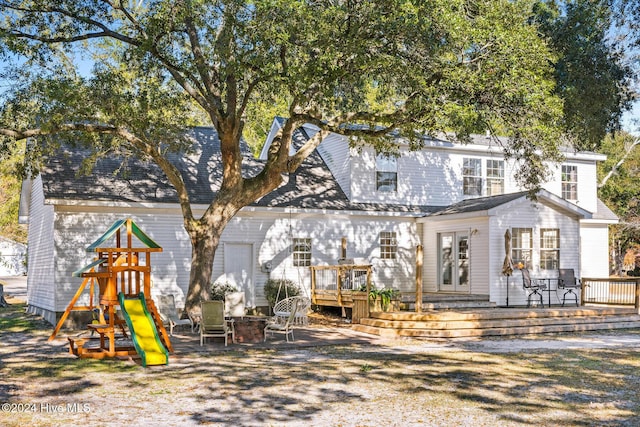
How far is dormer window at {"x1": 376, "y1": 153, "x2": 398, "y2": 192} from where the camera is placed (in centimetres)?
2312

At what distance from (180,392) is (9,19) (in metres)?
10.6

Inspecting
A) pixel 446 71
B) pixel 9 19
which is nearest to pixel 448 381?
pixel 446 71

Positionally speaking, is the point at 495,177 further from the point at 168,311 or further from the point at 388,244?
the point at 168,311

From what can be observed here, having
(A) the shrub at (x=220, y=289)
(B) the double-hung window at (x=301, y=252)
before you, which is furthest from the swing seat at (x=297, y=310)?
(B) the double-hung window at (x=301, y=252)

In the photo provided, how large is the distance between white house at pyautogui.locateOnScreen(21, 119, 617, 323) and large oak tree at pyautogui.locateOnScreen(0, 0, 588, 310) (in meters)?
2.15

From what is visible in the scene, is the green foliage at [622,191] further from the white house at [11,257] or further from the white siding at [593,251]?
the white house at [11,257]

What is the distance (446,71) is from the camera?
1364 centimetres

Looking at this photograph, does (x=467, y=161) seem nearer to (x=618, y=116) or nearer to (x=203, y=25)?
(x=618, y=116)

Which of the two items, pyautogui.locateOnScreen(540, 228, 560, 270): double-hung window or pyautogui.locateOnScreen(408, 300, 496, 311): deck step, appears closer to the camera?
pyautogui.locateOnScreen(408, 300, 496, 311): deck step

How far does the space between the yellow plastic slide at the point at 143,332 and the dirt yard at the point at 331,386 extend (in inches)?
10.0

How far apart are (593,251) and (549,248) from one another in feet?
16.1

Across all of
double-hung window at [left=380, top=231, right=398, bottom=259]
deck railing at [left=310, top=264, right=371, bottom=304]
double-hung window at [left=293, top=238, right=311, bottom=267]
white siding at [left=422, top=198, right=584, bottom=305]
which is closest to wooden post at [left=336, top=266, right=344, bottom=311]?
deck railing at [left=310, top=264, right=371, bottom=304]

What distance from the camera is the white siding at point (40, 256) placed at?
18875 millimetres

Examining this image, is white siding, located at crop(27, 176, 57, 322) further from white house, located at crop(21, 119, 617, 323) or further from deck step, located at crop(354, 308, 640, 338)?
deck step, located at crop(354, 308, 640, 338)
